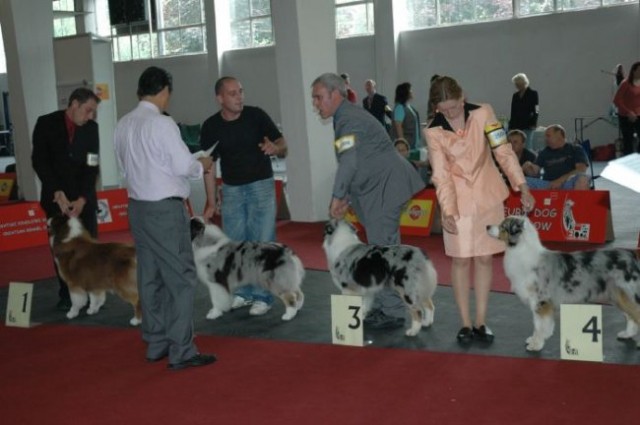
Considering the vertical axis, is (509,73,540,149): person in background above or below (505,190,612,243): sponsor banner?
above

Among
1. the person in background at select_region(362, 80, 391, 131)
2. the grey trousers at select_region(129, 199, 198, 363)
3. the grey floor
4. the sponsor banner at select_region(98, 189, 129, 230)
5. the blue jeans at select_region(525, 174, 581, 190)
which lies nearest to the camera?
the grey trousers at select_region(129, 199, 198, 363)

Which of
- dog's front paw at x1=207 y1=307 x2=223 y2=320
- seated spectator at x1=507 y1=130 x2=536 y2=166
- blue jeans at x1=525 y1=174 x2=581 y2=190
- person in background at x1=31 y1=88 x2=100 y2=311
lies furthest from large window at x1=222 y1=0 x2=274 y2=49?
dog's front paw at x1=207 y1=307 x2=223 y2=320

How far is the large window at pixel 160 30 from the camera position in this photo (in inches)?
971

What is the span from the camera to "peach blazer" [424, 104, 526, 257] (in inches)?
191

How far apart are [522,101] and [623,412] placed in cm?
1033

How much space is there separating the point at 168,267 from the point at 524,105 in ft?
32.9

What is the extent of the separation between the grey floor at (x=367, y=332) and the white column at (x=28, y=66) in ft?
20.9

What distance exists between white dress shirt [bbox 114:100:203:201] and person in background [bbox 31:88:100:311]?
1672 millimetres

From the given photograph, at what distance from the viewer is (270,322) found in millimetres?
5875

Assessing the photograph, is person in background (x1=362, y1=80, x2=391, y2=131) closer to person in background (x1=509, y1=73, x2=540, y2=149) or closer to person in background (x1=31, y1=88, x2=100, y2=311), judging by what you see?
person in background (x1=509, y1=73, x2=540, y2=149)

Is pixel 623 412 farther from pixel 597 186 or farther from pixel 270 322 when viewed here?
pixel 597 186

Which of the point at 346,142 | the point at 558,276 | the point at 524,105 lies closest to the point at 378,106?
the point at 524,105

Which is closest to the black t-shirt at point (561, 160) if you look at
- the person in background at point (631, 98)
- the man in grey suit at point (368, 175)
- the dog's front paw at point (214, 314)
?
the person in background at point (631, 98)

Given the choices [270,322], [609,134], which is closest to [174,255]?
[270,322]
